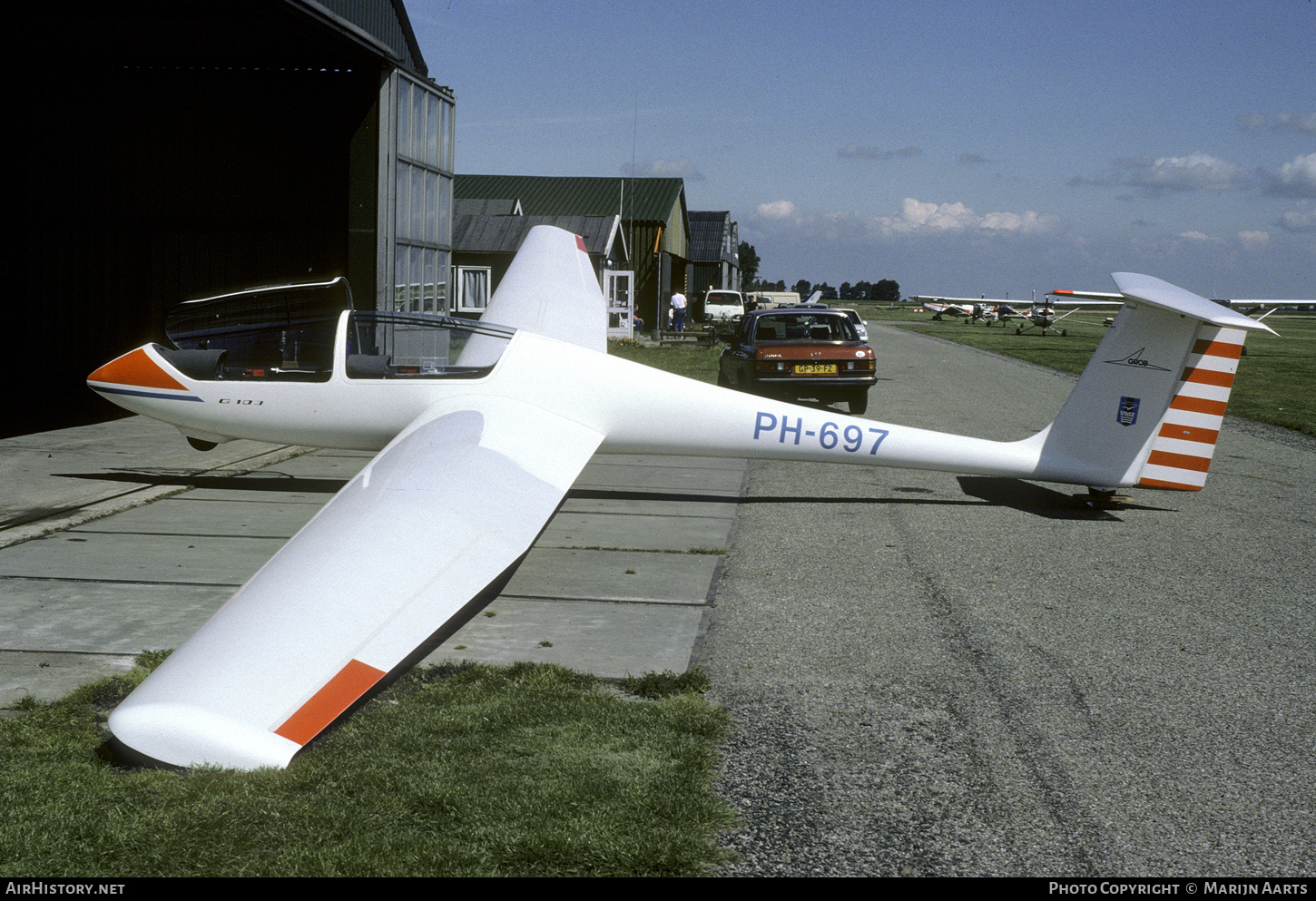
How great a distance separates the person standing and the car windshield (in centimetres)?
2322

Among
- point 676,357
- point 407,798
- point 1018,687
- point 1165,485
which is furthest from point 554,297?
point 676,357

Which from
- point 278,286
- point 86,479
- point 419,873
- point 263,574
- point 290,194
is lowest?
point 86,479

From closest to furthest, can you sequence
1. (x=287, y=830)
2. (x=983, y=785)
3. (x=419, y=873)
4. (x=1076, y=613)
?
1. (x=419, y=873)
2. (x=287, y=830)
3. (x=983, y=785)
4. (x=1076, y=613)

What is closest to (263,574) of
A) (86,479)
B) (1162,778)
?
(1162,778)

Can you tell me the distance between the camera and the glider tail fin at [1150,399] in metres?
8.38

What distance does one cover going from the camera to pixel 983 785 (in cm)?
397

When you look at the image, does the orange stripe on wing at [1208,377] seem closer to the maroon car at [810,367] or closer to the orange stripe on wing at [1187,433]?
the orange stripe on wing at [1187,433]

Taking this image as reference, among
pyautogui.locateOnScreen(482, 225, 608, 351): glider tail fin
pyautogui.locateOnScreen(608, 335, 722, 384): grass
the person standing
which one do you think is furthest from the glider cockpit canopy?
the person standing

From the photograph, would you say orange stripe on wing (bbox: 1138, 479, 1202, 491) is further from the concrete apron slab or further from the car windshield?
the car windshield

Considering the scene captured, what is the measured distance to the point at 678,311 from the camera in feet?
138

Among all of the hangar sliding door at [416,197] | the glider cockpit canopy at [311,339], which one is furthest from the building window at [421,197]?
the glider cockpit canopy at [311,339]

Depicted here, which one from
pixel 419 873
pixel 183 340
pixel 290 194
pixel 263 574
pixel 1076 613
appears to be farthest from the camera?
pixel 290 194

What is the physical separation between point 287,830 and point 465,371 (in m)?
5.47

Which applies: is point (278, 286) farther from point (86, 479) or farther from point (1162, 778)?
point (1162, 778)
